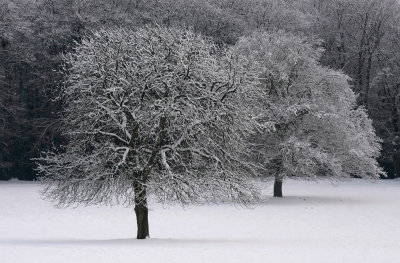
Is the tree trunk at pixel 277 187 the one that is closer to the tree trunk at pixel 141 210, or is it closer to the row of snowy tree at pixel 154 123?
the row of snowy tree at pixel 154 123

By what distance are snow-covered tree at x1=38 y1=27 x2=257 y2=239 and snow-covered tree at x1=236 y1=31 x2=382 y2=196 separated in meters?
14.5

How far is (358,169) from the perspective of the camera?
129 feet

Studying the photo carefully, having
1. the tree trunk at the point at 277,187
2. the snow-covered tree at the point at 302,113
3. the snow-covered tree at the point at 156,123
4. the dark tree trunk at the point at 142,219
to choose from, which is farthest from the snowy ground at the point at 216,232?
the snow-covered tree at the point at 302,113

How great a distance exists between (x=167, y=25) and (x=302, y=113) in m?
22.0

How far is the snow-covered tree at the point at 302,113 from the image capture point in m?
37.3

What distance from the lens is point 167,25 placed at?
56781 mm

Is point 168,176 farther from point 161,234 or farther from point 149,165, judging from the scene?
point 161,234

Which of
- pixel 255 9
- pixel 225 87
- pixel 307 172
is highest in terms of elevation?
pixel 255 9

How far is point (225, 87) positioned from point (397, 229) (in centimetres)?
1068

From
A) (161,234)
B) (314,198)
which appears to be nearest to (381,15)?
(314,198)

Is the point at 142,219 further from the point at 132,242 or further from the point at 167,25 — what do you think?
the point at 167,25

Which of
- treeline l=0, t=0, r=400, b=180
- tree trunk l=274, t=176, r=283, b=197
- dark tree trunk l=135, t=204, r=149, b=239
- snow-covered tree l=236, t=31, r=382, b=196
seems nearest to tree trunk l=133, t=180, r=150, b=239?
dark tree trunk l=135, t=204, r=149, b=239

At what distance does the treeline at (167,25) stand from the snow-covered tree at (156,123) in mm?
25149

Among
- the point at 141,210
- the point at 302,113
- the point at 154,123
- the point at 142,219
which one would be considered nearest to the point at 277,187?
the point at 302,113
